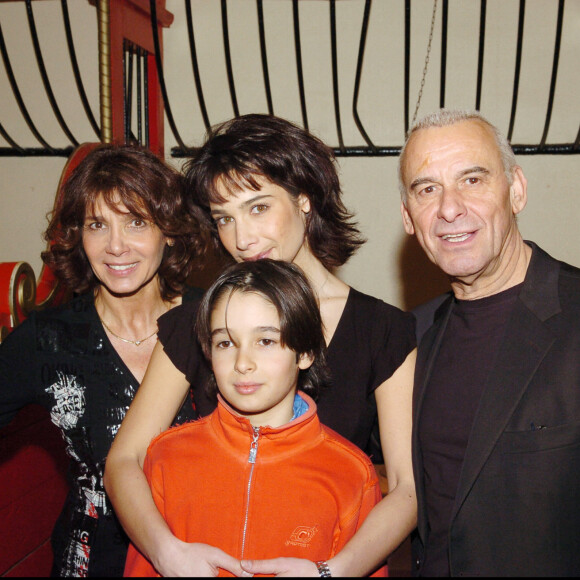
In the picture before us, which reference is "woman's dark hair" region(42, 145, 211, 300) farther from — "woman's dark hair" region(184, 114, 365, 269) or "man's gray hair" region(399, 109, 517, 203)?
"man's gray hair" region(399, 109, 517, 203)

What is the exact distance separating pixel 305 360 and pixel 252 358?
161mm

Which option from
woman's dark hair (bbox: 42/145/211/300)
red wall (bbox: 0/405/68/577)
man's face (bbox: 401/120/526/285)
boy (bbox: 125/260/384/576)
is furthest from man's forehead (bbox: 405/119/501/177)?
red wall (bbox: 0/405/68/577)

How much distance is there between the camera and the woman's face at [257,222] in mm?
1601

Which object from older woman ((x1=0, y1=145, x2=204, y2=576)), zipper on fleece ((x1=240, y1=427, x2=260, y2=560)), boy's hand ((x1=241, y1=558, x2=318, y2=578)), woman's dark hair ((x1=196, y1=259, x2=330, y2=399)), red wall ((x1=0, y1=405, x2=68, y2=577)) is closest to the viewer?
boy's hand ((x1=241, y1=558, x2=318, y2=578))

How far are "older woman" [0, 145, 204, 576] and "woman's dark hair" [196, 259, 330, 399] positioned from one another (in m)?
0.37

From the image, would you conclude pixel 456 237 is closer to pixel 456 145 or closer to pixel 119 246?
pixel 456 145

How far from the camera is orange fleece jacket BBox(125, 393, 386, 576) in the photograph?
4.30 ft

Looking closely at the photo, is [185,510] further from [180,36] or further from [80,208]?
[180,36]

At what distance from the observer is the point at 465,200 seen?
5.17ft

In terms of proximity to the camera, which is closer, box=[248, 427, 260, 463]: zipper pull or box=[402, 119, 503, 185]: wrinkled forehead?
box=[248, 427, 260, 463]: zipper pull

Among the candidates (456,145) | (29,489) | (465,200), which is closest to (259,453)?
(465,200)

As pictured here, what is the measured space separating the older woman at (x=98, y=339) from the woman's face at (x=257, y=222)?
11.2 inches

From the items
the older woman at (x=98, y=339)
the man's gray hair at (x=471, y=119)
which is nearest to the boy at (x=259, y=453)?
the older woman at (x=98, y=339)

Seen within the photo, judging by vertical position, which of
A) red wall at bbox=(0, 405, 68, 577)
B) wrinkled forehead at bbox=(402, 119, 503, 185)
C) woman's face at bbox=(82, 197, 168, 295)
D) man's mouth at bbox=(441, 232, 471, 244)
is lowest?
red wall at bbox=(0, 405, 68, 577)
